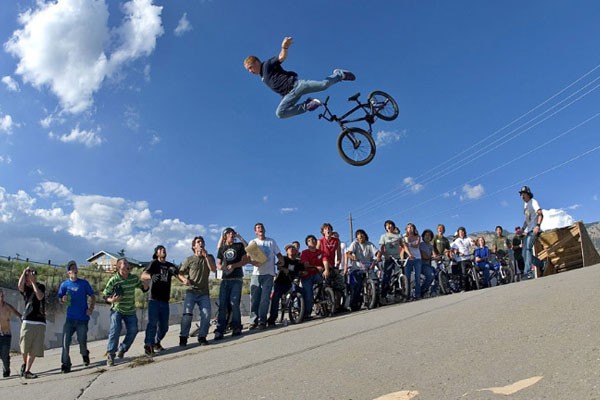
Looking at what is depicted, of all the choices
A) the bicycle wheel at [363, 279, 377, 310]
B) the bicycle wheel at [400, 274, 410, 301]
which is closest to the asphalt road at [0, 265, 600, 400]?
the bicycle wheel at [363, 279, 377, 310]

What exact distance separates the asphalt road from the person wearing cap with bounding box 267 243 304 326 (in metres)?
1.56

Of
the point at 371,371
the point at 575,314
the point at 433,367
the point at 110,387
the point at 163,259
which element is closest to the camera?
the point at 433,367

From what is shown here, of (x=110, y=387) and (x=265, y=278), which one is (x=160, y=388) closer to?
(x=110, y=387)

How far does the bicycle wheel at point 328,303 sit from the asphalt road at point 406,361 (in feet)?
5.18

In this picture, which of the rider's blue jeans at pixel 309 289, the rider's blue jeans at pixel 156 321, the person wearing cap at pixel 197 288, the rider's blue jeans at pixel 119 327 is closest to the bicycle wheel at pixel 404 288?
the rider's blue jeans at pixel 309 289

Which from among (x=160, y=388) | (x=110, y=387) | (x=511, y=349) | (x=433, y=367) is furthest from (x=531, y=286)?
(x=110, y=387)

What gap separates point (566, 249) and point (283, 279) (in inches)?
302

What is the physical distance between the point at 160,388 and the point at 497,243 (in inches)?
433

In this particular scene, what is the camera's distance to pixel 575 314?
4.54m

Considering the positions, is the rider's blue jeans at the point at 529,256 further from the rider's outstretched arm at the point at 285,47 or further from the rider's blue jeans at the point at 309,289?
the rider's outstretched arm at the point at 285,47

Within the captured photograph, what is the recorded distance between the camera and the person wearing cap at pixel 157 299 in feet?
24.8

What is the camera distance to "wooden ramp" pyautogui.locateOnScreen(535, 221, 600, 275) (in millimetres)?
11414

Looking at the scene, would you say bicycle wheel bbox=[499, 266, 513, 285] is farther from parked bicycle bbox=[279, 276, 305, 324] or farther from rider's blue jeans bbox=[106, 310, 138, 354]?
rider's blue jeans bbox=[106, 310, 138, 354]

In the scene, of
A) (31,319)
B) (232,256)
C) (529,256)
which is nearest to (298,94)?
(232,256)
